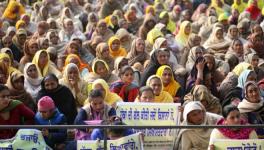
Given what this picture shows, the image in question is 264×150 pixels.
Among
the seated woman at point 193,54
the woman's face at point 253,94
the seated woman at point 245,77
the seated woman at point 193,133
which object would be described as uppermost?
the seated woman at point 193,54

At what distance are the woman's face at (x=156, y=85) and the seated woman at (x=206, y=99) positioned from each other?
49 centimetres

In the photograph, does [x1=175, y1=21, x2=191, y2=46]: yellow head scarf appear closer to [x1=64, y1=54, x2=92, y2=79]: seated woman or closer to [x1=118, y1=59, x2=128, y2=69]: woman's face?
[x1=64, y1=54, x2=92, y2=79]: seated woman

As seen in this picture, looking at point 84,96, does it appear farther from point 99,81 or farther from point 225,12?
point 225,12

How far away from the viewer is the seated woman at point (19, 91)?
1318 centimetres

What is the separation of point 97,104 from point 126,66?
8.86 feet

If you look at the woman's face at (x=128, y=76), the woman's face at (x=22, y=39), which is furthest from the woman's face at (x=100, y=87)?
the woman's face at (x=22, y=39)

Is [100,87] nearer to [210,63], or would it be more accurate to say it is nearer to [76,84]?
[76,84]

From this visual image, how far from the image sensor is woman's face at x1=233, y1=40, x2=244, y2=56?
17.8 m

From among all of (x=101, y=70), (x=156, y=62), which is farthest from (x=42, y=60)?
(x=156, y=62)

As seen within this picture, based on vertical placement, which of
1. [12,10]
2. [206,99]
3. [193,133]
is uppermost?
[12,10]

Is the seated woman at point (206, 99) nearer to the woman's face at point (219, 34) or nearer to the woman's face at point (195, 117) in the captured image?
the woman's face at point (195, 117)

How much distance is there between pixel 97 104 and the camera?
12.1 metres

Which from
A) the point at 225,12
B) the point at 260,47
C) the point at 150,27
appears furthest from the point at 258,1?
the point at 260,47

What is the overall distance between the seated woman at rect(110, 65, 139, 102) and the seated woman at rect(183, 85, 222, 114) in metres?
1.10
